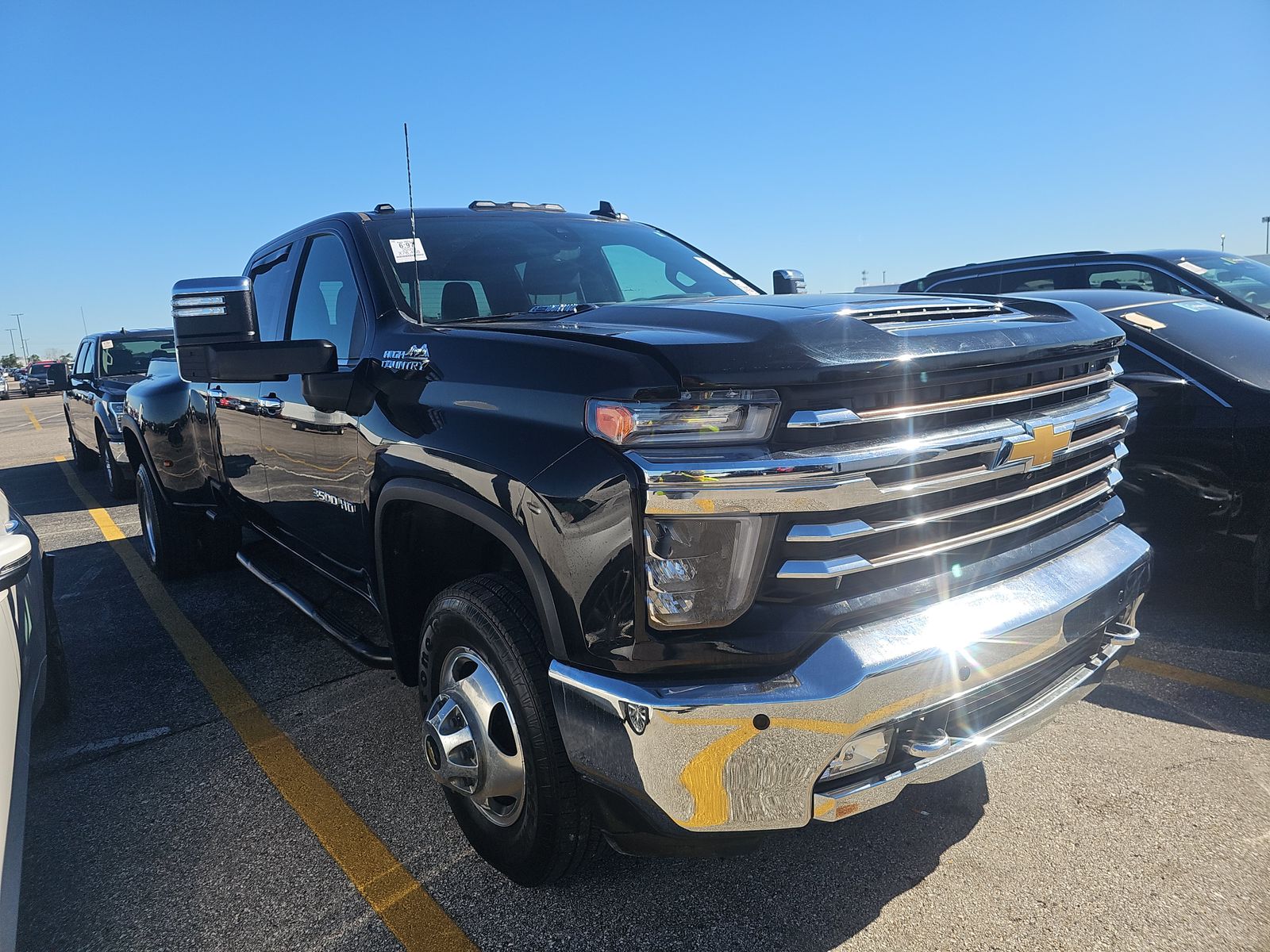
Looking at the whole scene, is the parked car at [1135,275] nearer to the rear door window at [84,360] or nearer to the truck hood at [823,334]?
the truck hood at [823,334]

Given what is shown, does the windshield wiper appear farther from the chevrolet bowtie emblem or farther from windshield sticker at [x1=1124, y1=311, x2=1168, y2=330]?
windshield sticker at [x1=1124, y1=311, x2=1168, y2=330]

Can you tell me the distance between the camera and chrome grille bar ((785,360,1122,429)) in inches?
71.2

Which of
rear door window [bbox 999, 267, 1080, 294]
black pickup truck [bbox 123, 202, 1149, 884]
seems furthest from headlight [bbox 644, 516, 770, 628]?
rear door window [bbox 999, 267, 1080, 294]

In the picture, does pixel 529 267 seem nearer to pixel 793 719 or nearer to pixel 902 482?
pixel 902 482

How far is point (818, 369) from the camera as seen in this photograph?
183cm

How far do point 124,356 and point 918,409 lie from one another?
10.8 m

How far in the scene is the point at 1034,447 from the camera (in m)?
2.16

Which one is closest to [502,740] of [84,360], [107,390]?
[107,390]

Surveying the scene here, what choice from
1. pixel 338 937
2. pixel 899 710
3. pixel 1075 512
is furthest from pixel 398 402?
pixel 1075 512

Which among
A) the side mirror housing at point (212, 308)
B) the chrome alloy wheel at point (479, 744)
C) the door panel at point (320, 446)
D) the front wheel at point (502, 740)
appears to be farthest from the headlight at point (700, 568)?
the side mirror housing at point (212, 308)

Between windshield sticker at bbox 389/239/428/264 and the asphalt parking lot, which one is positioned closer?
the asphalt parking lot

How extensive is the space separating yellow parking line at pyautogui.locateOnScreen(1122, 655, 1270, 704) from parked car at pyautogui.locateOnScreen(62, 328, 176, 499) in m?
8.12

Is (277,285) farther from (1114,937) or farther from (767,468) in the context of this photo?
(1114,937)

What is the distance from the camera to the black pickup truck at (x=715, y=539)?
1777 millimetres
